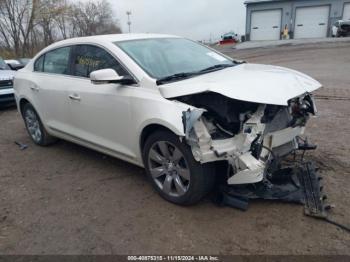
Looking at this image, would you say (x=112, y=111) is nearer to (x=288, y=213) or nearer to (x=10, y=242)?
(x=10, y=242)

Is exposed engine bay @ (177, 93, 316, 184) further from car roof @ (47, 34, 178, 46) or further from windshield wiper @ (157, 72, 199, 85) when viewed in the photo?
car roof @ (47, 34, 178, 46)

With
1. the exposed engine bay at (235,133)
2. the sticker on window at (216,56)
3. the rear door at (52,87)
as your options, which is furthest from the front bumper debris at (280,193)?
the rear door at (52,87)

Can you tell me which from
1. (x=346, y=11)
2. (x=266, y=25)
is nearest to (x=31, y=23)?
(x=266, y=25)

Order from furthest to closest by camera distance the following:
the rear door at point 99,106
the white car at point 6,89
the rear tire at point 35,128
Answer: the white car at point 6,89 < the rear tire at point 35,128 < the rear door at point 99,106

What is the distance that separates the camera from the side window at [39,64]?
5120mm

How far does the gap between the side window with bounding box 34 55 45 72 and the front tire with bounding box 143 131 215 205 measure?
2.71 meters

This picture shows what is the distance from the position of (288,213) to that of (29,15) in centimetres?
3354

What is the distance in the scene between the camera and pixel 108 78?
3.36 meters

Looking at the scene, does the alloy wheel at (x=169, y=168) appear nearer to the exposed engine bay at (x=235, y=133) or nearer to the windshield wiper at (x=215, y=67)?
the exposed engine bay at (x=235, y=133)

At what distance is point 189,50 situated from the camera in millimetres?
4219

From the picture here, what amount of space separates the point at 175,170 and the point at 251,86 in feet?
3.64

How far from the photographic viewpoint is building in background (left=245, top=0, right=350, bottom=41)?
32.9 meters

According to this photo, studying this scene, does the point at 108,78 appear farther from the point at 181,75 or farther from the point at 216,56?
the point at 216,56

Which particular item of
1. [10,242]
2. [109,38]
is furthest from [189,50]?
[10,242]
